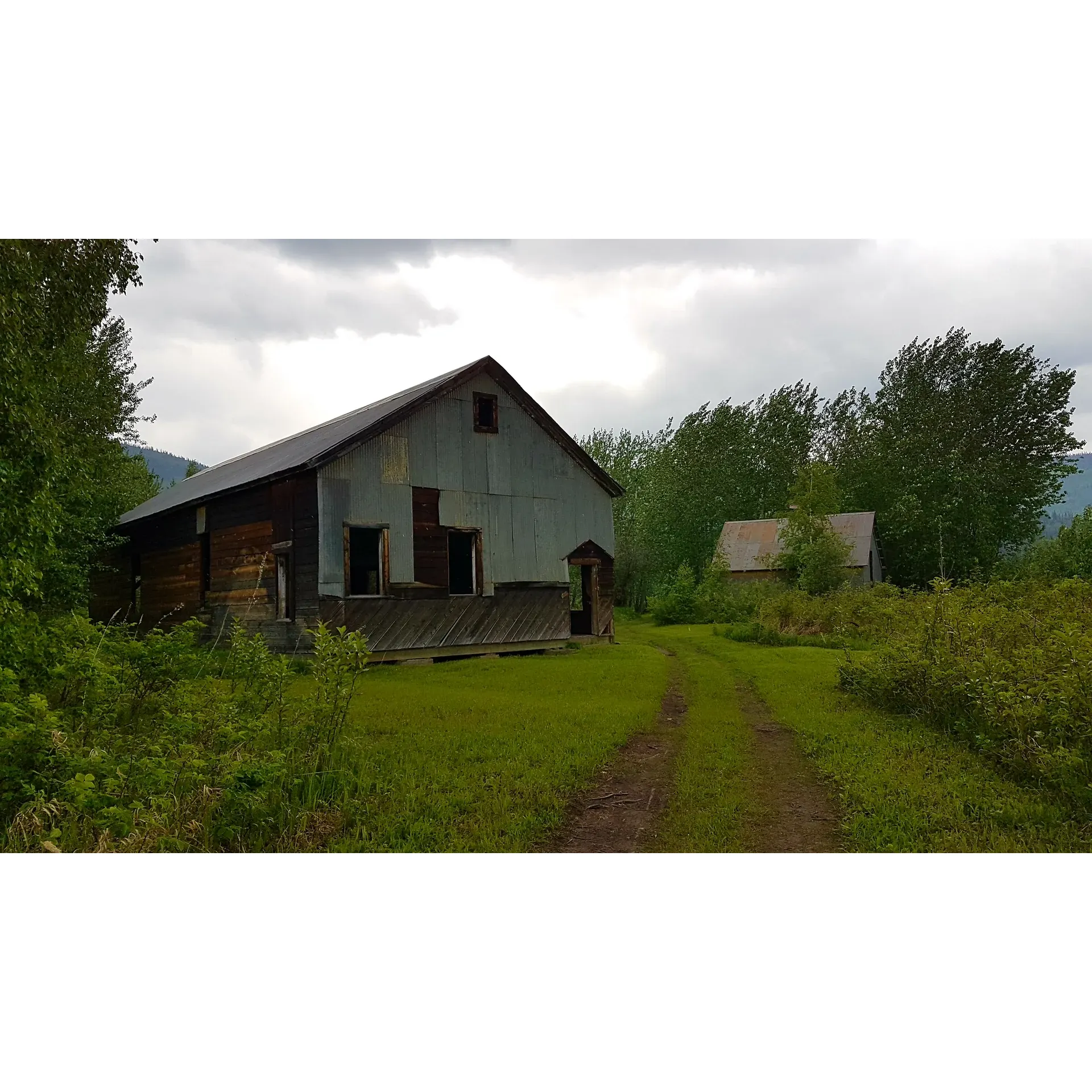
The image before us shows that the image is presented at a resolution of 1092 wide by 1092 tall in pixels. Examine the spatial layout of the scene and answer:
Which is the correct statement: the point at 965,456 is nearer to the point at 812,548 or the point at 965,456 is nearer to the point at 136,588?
the point at 812,548

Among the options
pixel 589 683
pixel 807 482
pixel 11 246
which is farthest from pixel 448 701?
pixel 807 482

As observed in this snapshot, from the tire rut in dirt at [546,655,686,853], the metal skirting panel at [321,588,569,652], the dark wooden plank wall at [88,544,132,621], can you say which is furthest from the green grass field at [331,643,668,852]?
the dark wooden plank wall at [88,544,132,621]

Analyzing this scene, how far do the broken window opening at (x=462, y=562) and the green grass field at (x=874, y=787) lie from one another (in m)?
9.62

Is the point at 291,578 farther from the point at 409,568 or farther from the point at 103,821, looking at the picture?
the point at 103,821

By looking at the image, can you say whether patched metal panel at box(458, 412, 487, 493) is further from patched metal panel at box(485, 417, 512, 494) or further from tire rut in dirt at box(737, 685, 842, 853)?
tire rut in dirt at box(737, 685, 842, 853)

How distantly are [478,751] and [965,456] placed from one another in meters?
42.0

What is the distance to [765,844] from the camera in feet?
18.8

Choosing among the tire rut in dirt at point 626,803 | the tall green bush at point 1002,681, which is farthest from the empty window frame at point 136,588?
the tall green bush at point 1002,681

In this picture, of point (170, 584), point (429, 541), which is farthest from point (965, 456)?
point (170, 584)

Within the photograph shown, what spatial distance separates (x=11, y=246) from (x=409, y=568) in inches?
434

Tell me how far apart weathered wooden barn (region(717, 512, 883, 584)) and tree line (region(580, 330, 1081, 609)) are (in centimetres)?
159

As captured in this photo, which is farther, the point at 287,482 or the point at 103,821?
the point at 287,482

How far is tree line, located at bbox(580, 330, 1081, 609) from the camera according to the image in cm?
4078

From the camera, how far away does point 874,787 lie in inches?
272
